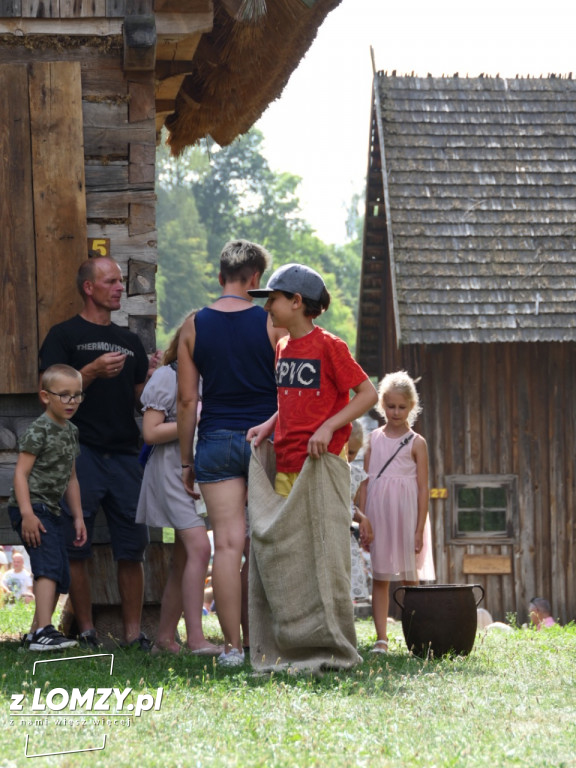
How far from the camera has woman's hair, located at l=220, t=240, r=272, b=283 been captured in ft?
19.4

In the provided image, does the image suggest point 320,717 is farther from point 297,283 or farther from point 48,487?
point 48,487

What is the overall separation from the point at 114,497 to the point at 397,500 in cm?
173

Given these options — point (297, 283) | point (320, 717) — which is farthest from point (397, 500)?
point (320, 717)

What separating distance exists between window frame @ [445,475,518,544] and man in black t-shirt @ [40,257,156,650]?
9.56 m

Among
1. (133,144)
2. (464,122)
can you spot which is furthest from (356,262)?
(133,144)

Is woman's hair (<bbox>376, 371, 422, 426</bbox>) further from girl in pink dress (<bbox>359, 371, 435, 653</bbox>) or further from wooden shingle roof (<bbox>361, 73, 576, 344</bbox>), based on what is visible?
wooden shingle roof (<bbox>361, 73, 576, 344</bbox>)

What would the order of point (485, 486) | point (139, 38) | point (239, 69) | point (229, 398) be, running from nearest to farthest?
1. point (229, 398)
2. point (139, 38)
3. point (239, 69)
4. point (485, 486)

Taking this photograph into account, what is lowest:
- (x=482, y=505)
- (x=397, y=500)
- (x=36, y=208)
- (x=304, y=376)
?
(x=482, y=505)

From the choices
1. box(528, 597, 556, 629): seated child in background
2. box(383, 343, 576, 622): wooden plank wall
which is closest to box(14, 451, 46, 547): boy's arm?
box(528, 597, 556, 629): seated child in background

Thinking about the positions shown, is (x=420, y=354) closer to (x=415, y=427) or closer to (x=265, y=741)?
(x=415, y=427)

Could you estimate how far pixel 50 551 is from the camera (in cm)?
603

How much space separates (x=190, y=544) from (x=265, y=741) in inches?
91.8

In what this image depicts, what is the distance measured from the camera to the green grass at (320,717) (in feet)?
12.0

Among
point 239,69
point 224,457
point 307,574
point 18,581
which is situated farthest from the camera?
point 18,581
